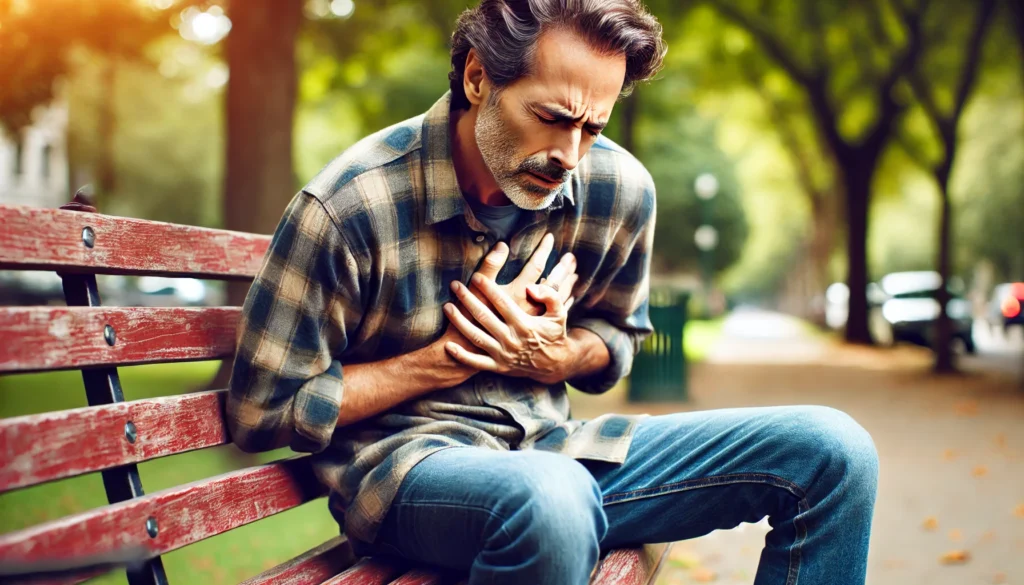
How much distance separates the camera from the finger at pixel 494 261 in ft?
7.75

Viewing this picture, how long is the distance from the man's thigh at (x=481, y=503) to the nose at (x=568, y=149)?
2.18ft

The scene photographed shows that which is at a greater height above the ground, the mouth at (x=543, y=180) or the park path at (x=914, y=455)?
the mouth at (x=543, y=180)

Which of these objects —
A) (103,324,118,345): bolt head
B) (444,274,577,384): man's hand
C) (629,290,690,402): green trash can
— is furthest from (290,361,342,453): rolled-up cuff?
(629,290,690,402): green trash can

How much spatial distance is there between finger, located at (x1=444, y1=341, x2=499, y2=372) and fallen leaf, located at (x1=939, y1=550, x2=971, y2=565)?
3.58m

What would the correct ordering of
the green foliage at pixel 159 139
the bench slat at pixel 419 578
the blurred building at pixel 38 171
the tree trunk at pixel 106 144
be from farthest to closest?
the blurred building at pixel 38 171, the green foliage at pixel 159 139, the tree trunk at pixel 106 144, the bench slat at pixel 419 578

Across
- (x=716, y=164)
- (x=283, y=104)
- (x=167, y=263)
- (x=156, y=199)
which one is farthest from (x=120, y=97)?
(x=167, y=263)

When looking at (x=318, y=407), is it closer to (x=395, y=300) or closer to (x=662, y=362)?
(x=395, y=300)

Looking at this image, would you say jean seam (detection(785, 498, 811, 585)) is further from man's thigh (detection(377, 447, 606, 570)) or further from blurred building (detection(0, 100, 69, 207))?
blurred building (detection(0, 100, 69, 207))

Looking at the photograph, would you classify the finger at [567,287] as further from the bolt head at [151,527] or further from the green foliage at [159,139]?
the green foliage at [159,139]

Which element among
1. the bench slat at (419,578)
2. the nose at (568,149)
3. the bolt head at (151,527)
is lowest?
the bench slat at (419,578)

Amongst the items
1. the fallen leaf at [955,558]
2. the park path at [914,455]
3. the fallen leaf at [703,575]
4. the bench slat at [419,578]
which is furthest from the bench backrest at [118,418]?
the fallen leaf at [955,558]

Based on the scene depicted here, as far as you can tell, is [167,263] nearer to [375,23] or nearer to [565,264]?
[565,264]

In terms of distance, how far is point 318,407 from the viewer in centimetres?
215

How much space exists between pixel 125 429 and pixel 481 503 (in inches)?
27.8
